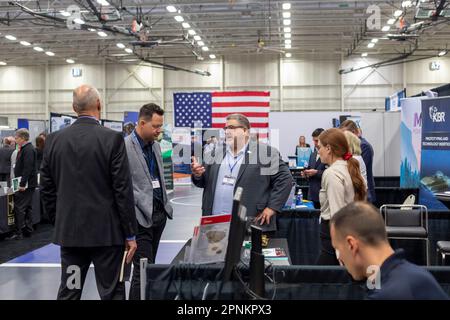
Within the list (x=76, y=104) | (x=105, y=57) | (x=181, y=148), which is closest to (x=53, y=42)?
(x=105, y=57)

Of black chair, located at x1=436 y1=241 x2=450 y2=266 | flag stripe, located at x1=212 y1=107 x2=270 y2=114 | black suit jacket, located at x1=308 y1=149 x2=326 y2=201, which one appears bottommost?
black chair, located at x1=436 y1=241 x2=450 y2=266

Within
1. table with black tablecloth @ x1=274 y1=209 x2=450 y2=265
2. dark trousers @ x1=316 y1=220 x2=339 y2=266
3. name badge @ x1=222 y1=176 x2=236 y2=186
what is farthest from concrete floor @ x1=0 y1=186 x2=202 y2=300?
dark trousers @ x1=316 y1=220 x2=339 y2=266

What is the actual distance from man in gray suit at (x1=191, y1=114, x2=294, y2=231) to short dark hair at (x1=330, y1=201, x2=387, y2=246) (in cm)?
163

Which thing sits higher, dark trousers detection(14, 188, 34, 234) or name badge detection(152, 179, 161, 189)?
name badge detection(152, 179, 161, 189)

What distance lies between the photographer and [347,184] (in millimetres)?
3111

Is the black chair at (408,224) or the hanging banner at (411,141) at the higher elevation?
the hanging banner at (411,141)

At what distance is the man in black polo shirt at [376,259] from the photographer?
143 centimetres

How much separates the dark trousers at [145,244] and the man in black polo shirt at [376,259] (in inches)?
69.9

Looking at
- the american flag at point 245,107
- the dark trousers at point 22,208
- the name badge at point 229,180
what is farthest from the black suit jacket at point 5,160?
the name badge at point 229,180

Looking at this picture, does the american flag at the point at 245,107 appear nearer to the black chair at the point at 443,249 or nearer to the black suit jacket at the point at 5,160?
the black chair at the point at 443,249

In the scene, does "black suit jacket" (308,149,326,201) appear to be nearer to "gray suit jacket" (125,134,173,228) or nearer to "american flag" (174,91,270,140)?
"american flag" (174,91,270,140)

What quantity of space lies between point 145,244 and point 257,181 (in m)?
0.87

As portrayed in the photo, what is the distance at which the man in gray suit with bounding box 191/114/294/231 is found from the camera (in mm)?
3279
